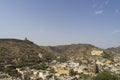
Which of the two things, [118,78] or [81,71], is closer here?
[118,78]

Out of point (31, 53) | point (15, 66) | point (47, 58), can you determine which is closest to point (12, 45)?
point (31, 53)

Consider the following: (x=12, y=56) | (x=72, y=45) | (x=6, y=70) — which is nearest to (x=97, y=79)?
(x=6, y=70)

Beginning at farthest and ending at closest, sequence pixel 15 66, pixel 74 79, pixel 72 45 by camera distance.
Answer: pixel 72 45 < pixel 15 66 < pixel 74 79

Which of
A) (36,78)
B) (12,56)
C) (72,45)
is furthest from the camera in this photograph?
(72,45)

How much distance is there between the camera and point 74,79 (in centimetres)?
5050

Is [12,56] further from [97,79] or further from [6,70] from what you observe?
Result: [97,79]

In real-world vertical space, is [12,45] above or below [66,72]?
above

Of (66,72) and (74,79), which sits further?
(66,72)

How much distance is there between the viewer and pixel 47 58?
102125 mm

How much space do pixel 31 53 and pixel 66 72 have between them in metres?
42.8

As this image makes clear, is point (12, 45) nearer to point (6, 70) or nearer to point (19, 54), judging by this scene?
point (19, 54)

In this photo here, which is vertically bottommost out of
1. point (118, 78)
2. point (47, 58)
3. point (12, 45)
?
point (118, 78)

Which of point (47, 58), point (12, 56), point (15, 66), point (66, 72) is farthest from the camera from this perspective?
point (47, 58)

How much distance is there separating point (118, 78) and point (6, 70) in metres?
31.9
